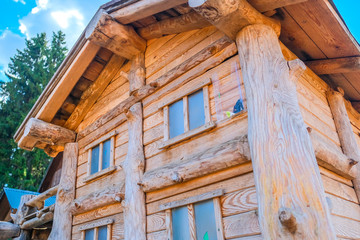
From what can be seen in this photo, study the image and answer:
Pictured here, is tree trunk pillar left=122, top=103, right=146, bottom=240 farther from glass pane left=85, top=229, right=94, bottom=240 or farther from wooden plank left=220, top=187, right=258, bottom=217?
wooden plank left=220, top=187, right=258, bottom=217

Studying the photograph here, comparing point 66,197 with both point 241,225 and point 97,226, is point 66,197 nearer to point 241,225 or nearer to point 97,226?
point 97,226

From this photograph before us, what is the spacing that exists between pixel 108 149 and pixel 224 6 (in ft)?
11.2

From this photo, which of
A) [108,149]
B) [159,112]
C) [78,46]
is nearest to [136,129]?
[159,112]

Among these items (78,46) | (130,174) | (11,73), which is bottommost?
(130,174)

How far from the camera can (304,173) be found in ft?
8.56

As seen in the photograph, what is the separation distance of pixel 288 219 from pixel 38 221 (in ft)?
20.3

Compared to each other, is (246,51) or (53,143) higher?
(53,143)

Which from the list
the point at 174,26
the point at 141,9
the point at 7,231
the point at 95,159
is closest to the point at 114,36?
the point at 141,9

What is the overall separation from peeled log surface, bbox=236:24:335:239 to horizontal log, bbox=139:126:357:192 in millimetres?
343

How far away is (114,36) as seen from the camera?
5164 mm

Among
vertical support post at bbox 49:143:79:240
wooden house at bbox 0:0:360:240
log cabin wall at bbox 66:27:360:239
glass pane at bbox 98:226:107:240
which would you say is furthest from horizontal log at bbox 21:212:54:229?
glass pane at bbox 98:226:107:240

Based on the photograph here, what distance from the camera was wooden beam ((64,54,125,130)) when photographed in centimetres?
612

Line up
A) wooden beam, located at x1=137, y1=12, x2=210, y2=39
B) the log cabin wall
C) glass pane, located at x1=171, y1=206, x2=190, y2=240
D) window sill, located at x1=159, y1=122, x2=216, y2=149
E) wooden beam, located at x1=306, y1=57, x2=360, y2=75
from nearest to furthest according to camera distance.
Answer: the log cabin wall → glass pane, located at x1=171, y1=206, x2=190, y2=240 → window sill, located at x1=159, y1=122, x2=216, y2=149 → wooden beam, located at x1=306, y1=57, x2=360, y2=75 → wooden beam, located at x1=137, y1=12, x2=210, y2=39

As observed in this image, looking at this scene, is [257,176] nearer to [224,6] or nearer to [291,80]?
[291,80]
